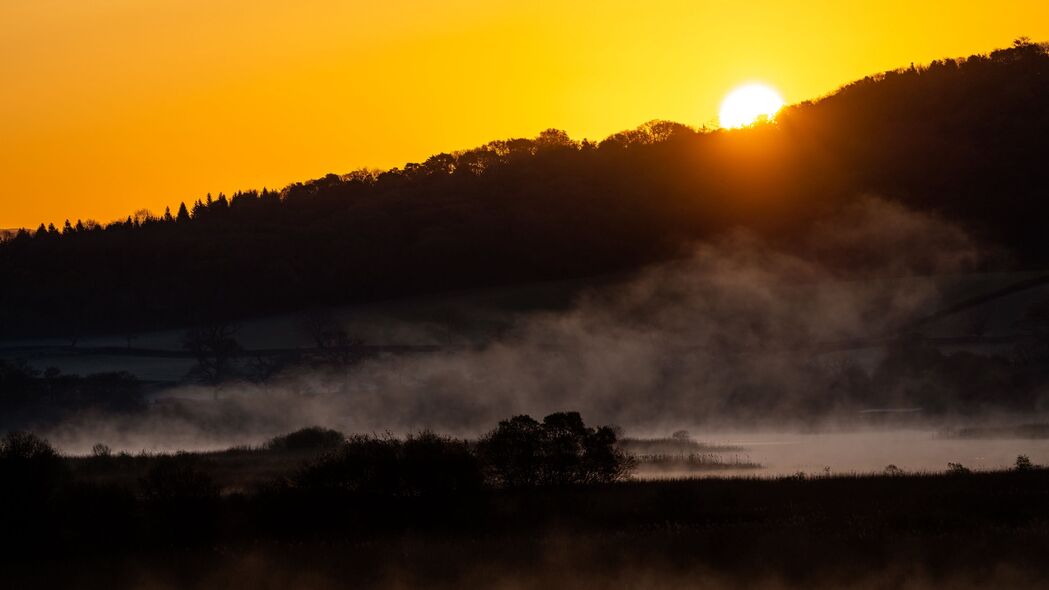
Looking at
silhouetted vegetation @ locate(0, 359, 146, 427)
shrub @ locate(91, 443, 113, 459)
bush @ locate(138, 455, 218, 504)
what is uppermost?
silhouetted vegetation @ locate(0, 359, 146, 427)

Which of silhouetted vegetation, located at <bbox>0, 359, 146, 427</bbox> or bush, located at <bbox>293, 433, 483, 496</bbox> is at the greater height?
silhouetted vegetation, located at <bbox>0, 359, 146, 427</bbox>

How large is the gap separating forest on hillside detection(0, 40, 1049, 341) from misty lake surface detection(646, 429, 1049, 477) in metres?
38.9

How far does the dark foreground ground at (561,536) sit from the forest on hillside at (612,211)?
246 ft

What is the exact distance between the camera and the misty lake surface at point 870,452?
53.0 metres

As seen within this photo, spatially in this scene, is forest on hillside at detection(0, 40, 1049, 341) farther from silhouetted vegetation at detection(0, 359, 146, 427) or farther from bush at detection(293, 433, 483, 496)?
bush at detection(293, 433, 483, 496)

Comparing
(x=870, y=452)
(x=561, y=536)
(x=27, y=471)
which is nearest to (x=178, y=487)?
(x=27, y=471)

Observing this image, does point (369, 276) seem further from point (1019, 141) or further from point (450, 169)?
point (1019, 141)

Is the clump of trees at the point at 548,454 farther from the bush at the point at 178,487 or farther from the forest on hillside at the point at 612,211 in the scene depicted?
the forest on hillside at the point at 612,211

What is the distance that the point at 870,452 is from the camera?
6431 cm

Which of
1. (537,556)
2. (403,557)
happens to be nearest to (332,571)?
(403,557)

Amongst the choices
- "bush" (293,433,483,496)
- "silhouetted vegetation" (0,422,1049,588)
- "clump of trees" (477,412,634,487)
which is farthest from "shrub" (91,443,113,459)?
"bush" (293,433,483,496)

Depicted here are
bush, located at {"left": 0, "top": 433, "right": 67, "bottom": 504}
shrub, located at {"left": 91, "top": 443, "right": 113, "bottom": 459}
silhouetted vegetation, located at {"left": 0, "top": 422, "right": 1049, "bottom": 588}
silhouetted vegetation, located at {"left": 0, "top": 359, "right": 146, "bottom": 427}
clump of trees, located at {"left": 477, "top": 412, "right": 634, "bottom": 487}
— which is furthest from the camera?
silhouetted vegetation, located at {"left": 0, "top": 359, "right": 146, "bottom": 427}

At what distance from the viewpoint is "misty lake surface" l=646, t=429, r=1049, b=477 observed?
174 ft

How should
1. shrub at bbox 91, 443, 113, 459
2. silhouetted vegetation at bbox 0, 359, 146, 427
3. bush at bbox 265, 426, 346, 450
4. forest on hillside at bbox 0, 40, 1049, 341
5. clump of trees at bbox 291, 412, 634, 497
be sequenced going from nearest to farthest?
clump of trees at bbox 291, 412, 634, 497, shrub at bbox 91, 443, 113, 459, bush at bbox 265, 426, 346, 450, silhouetted vegetation at bbox 0, 359, 146, 427, forest on hillside at bbox 0, 40, 1049, 341
